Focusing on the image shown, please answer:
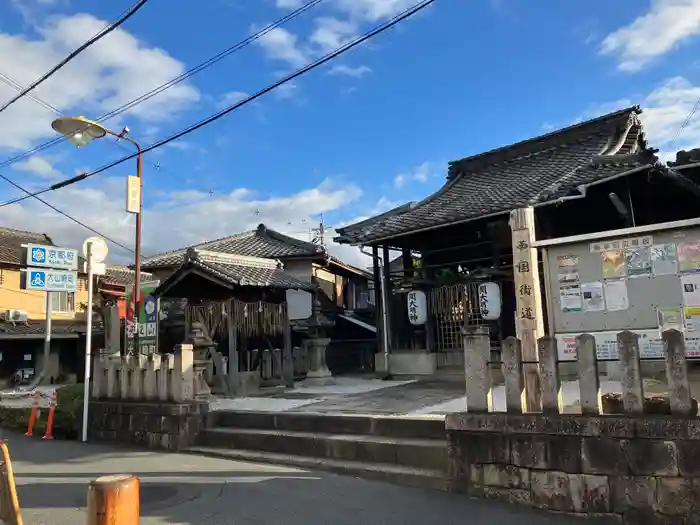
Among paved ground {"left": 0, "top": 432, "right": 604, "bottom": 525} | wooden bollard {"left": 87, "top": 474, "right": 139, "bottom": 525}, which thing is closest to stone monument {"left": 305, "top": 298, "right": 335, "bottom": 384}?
paved ground {"left": 0, "top": 432, "right": 604, "bottom": 525}

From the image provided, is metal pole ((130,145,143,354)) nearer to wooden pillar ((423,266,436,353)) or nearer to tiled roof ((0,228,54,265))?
wooden pillar ((423,266,436,353))

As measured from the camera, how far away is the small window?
99.7ft

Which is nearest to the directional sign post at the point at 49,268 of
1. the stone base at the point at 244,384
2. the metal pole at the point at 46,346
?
the stone base at the point at 244,384

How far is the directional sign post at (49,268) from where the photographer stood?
11641 mm

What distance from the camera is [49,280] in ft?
39.2

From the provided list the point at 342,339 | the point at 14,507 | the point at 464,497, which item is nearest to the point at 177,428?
the point at 14,507

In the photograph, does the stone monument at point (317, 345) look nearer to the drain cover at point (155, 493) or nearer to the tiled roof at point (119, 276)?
the drain cover at point (155, 493)

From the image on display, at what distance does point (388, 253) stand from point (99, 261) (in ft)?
25.9

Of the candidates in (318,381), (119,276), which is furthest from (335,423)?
(119,276)

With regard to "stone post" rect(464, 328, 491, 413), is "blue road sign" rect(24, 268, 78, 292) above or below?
above

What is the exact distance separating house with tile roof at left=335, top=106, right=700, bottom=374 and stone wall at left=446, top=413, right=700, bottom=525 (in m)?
6.55

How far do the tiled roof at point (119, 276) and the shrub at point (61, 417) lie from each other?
1883 centimetres

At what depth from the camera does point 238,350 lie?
15195 millimetres

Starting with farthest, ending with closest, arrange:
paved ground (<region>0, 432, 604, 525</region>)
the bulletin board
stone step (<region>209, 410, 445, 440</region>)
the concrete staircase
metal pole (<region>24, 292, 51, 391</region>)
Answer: metal pole (<region>24, 292, 51, 391</region>) → stone step (<region>209, 410, 445, 440</region>) → the concrete staircase → the bulletin board → paved ground (<region>0, 432, 604, 525</region>)
